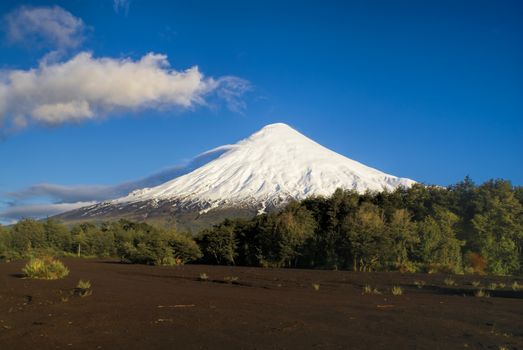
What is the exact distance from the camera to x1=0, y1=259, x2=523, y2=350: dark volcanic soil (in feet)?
23.4

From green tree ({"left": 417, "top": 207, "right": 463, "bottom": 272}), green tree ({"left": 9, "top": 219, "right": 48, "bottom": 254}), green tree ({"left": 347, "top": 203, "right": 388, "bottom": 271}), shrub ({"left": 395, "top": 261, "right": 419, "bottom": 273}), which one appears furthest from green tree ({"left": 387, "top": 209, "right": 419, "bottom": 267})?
green tree ({"left": 9, "top": 219, "right": 48, "bottom": 254})

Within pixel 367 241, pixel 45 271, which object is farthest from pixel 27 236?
pixel 367 241

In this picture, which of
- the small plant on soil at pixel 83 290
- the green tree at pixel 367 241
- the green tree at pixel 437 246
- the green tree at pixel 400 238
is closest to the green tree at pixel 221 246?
the green tree at pixel 367 241

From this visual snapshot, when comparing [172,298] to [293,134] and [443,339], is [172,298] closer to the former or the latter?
[443,339]

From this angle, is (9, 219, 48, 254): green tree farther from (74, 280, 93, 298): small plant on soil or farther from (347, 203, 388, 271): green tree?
(74, 280, 93, 298): small plant on soil

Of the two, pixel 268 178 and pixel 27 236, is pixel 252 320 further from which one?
pixel 268 178

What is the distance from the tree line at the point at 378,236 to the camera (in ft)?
100

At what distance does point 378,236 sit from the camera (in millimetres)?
29953

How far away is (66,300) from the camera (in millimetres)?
11359

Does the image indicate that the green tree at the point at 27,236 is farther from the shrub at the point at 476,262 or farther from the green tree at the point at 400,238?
the shrub at the point at 476,262

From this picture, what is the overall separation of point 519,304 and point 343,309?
15.6 feet

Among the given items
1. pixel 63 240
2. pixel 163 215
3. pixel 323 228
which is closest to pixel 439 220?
pixel 323 228

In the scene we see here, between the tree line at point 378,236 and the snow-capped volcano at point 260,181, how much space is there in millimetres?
59923

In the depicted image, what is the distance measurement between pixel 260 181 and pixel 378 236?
302ft
